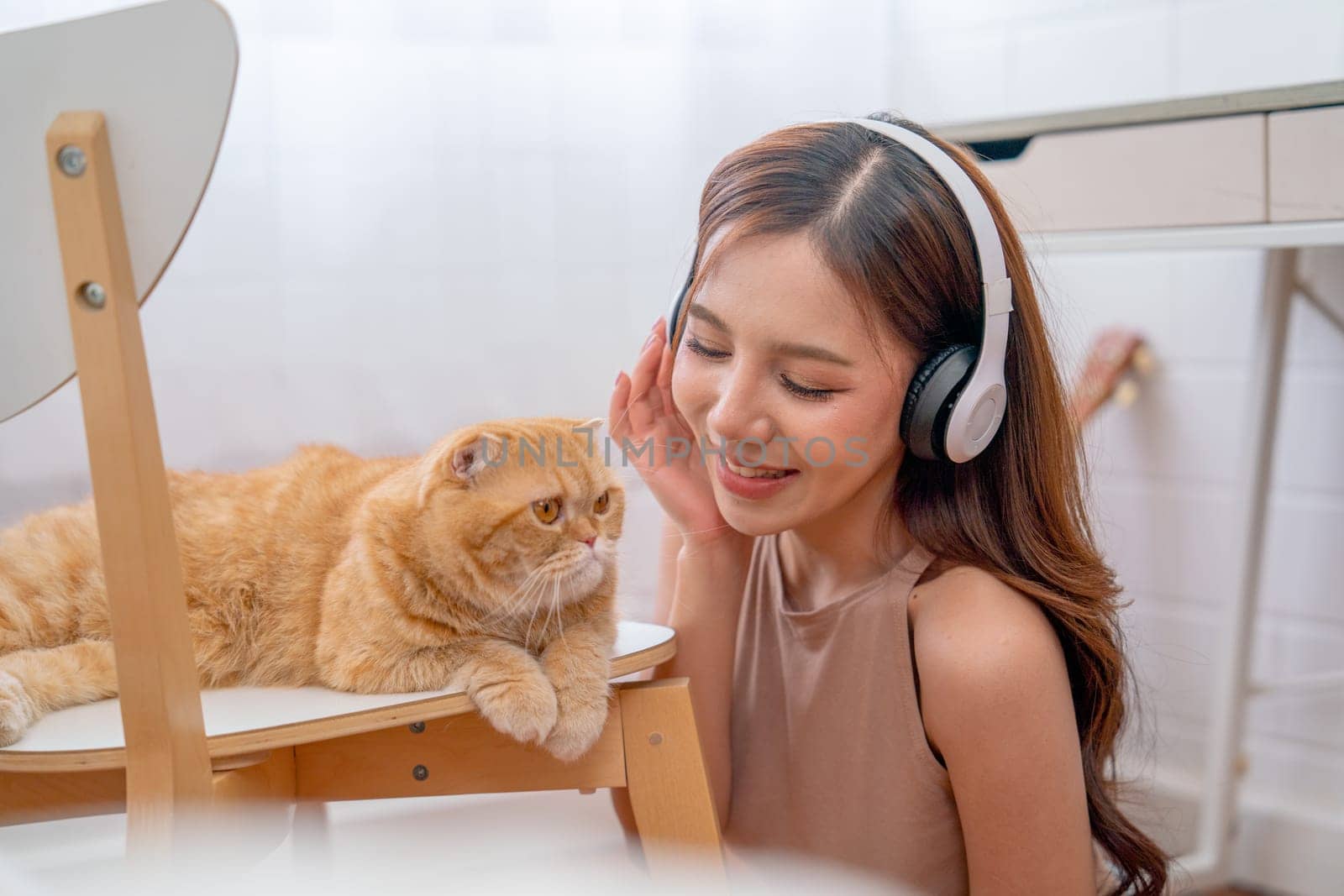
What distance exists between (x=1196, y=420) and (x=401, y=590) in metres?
1.33

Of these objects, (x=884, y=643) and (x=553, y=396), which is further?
(x=553, y=396)

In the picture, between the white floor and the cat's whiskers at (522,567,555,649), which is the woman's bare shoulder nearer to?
the white floor

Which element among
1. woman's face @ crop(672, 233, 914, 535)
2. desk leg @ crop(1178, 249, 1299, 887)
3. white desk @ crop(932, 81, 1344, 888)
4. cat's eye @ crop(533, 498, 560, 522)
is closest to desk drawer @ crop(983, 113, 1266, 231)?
white desk @ crop(932, 81, 1344, 888)

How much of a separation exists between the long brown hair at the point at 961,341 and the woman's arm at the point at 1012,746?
0.05m

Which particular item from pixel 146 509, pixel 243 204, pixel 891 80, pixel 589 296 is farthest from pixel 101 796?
pixel 891 80

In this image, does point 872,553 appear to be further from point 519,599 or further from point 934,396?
point 519,599

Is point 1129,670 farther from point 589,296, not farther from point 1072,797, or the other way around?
point 589,296

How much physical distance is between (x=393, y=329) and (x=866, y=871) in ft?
2.45

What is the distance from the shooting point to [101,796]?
66 cm

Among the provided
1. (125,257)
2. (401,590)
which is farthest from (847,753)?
(125,257)

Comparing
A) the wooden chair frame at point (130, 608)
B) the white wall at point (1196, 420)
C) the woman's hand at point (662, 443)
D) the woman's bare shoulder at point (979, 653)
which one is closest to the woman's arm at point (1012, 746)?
the woman's bare shoulder at point (979, 653)

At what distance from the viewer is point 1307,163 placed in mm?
1079

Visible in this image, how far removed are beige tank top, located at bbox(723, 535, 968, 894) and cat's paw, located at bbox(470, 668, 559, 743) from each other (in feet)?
1.02

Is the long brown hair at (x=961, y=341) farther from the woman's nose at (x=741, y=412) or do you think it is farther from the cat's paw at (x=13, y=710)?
the cat's paw at (x=13, y=710)
